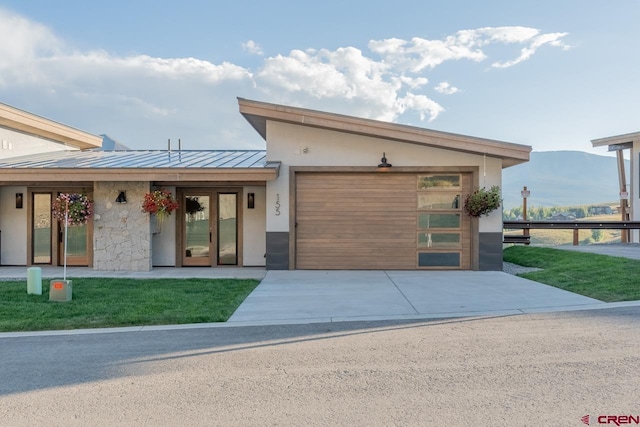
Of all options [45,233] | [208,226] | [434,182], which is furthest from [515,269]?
[45,233]

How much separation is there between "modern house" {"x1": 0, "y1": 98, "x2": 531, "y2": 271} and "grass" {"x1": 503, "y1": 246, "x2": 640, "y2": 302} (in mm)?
1672

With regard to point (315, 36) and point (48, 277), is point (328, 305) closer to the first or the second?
point (48, 277)

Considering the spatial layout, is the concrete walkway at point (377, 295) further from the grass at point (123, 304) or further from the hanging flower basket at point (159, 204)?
the hanging flower basket at point (159, 204)

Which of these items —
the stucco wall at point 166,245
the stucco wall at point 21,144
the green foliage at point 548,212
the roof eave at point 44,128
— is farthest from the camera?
the green foliage at point 548,212

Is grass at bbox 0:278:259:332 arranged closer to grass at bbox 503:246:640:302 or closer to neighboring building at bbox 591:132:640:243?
grass at bbox 503:246:640:302

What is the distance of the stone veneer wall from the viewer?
37.4ft

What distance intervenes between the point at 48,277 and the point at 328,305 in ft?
23.5

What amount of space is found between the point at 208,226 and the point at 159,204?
175 centimetres

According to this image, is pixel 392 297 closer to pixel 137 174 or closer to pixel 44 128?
pixel 137 174

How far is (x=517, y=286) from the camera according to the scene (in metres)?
9.07

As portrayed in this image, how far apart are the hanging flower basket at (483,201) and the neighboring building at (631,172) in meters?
10.8

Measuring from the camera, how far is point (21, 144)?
14.1 m

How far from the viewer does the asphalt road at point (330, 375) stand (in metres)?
3.42

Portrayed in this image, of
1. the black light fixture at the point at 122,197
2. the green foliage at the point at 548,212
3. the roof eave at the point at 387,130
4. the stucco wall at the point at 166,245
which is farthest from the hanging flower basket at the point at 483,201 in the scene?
the green foliage at the point at 548,212
